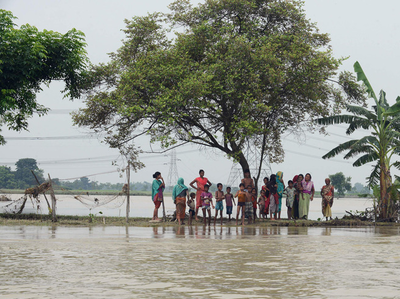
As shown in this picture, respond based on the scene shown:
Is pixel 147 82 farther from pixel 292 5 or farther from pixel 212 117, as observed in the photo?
pixel 292 5

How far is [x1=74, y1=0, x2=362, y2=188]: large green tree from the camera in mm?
21125

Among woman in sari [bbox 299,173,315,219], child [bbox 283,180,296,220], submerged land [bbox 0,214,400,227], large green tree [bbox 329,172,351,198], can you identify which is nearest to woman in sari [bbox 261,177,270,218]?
submerged land [bbox 0,214,400,227]

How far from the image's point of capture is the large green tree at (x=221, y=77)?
2112 centimetres

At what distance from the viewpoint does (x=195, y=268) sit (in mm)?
8344

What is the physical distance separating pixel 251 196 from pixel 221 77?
5.14 metres

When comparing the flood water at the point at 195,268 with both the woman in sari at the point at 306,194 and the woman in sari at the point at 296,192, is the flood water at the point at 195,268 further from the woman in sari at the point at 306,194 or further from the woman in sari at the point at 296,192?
the woman in sari at the point at 296,192

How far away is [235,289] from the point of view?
653 cm

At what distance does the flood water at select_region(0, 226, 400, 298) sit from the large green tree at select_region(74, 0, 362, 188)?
29.2 ft

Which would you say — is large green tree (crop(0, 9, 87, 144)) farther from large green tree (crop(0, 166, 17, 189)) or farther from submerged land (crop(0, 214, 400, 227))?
large green tree (crop(0, 166, 17, 189))

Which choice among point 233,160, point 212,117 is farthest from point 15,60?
point 233,160

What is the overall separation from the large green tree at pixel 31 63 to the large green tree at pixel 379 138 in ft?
37.3

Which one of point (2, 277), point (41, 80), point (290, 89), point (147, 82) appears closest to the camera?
point (2, 277)

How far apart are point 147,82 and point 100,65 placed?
3876 mm

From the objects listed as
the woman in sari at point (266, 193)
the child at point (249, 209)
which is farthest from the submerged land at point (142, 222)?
the woman in sari at point (266, 193)
